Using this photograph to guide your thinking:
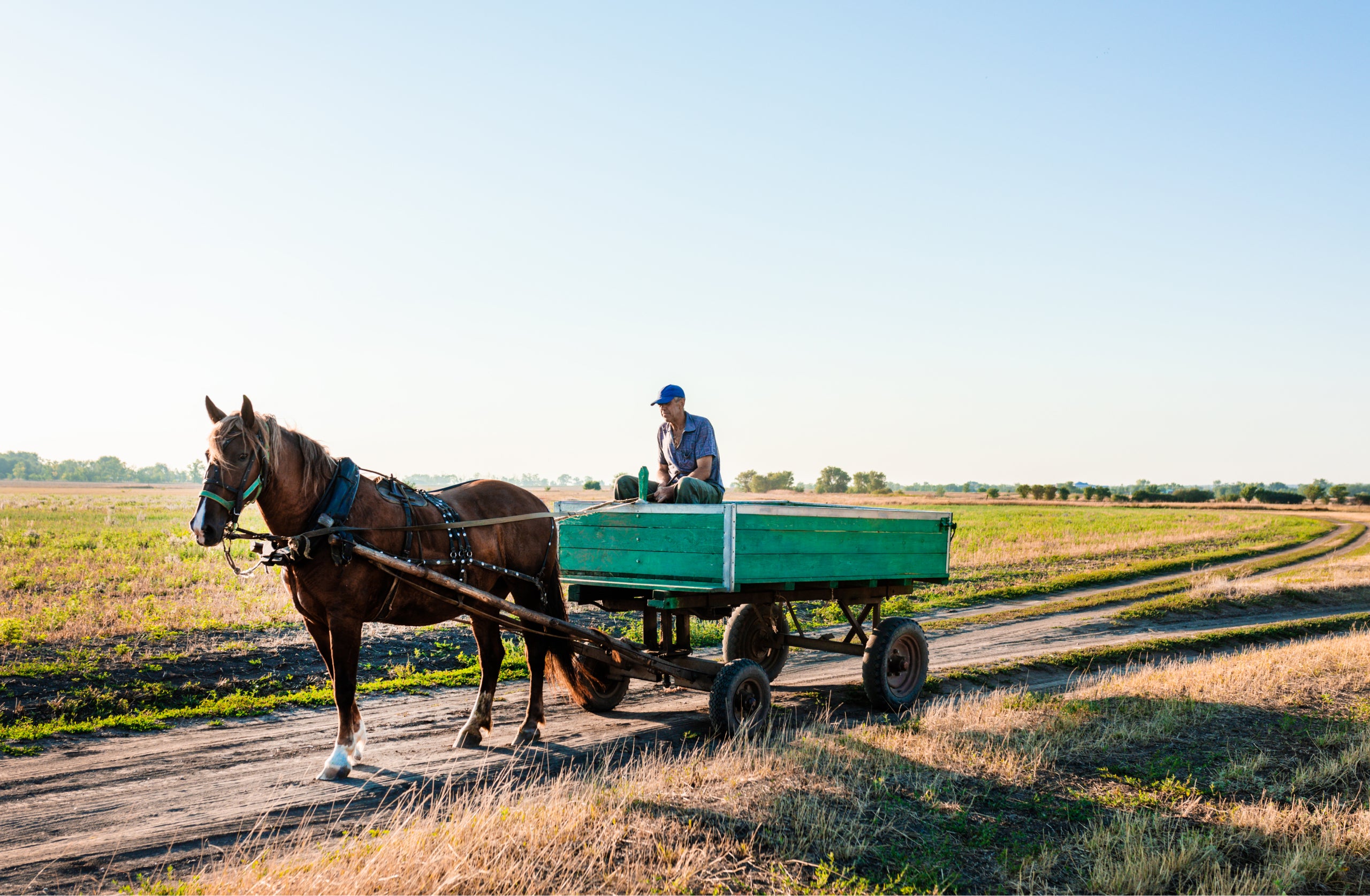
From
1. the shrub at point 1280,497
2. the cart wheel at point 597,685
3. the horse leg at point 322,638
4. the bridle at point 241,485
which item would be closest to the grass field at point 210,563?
the horse leg at point 322,638

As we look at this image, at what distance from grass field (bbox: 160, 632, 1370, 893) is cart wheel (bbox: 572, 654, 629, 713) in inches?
53.7

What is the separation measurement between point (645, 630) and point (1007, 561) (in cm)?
1911

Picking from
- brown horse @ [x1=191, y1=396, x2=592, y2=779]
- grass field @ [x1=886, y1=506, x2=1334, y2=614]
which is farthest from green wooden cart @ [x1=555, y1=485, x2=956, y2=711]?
grass field @ [x1=886, y1=506, x2=1334, y2=614]

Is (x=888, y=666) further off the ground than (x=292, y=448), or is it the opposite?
(x=292, y=448)

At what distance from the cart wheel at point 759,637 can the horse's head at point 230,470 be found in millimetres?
4827

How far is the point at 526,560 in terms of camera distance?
7531 millimetres

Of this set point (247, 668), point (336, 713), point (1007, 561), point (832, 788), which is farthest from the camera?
point (1007, 561)

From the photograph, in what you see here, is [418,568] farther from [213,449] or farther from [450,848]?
[450,848]

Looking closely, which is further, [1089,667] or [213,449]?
[1089,667]

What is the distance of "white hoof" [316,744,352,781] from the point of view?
604cm

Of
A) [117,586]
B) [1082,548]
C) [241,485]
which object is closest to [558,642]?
[241,485]

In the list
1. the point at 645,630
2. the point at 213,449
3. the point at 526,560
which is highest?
the point at 213,449

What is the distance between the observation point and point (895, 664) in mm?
8828

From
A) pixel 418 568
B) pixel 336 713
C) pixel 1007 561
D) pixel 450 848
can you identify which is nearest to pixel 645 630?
pixel 418 568
